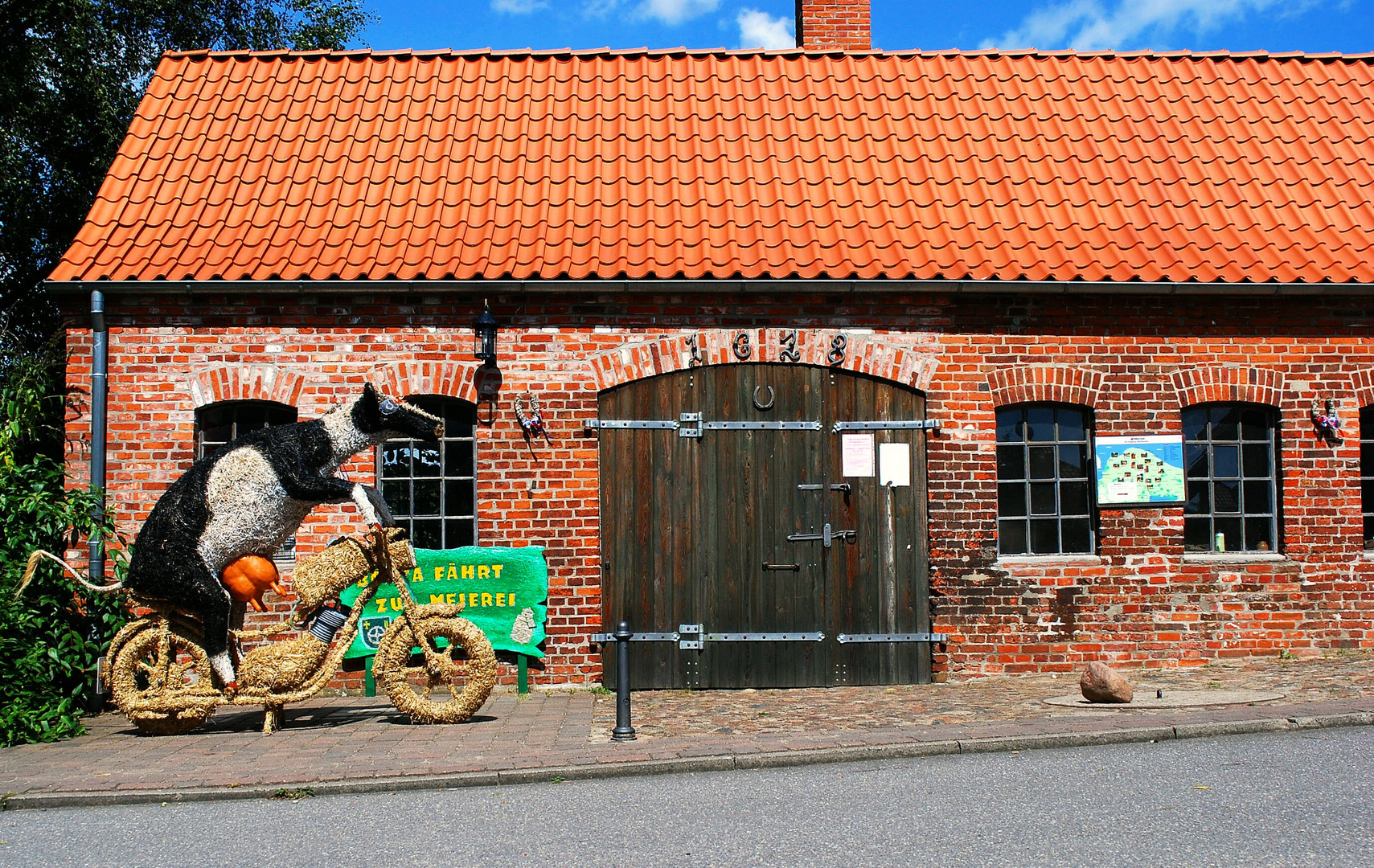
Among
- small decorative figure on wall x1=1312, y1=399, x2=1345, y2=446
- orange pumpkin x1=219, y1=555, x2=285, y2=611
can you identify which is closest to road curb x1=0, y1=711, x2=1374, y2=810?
orange pumpkin x1=219, y1=555, x2=285, y2=611

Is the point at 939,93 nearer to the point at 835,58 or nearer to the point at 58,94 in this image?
the point at 835,58

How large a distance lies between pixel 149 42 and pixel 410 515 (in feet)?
36.2

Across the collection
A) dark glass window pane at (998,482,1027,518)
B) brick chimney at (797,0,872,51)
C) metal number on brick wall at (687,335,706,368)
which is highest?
brick chimney at (797,0,872,51)

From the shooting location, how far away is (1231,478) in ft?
33.9

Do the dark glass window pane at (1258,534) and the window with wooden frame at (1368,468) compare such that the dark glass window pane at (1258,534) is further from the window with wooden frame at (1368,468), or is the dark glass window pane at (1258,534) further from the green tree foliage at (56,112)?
the green tree foliage at (56,112)

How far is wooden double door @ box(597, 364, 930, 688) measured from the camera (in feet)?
32.2

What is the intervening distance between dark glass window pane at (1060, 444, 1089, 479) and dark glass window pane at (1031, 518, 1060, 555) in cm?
41

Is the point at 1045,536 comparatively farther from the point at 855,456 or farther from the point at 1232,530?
the point at 855,456

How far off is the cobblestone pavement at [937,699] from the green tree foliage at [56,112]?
457 inches

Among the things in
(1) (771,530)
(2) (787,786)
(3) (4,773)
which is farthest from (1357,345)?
(3) (4,773)

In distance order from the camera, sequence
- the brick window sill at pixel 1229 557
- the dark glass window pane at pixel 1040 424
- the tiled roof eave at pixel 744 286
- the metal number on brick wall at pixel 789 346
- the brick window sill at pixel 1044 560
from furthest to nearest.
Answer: the dark glass window pane at pixel 1040 424 → the brick window sill at pixel 1229 557 → the brick window sill at pixel 1044 560 → the metal number on brick wall at pixel 789 346 → the tiled roof eave at pixel 744 286

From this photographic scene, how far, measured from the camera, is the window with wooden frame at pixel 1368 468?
10.6m

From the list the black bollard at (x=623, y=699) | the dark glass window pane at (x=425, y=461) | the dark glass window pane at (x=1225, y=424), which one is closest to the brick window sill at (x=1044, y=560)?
the dark glass window pane at (x=1225, y=424)

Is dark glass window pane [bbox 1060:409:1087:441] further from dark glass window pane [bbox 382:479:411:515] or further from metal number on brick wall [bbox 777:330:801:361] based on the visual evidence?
dark glass window pane [bbox 382:479:411:515]
